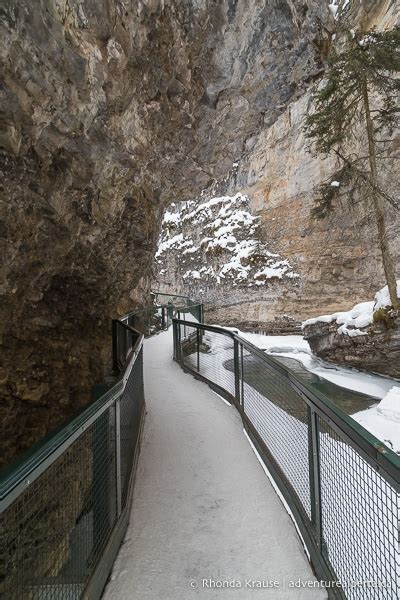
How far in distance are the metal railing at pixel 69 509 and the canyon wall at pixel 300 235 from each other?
19.2m

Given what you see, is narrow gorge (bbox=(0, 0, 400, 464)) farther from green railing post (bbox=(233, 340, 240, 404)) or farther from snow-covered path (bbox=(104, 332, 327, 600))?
green railing post (bbox=(233, 340, 240, 404))

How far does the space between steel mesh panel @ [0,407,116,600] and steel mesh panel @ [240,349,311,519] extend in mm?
1648

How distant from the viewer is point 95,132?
4426 millimetres

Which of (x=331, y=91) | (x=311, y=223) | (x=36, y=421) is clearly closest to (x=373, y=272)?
(x=311, y=223)

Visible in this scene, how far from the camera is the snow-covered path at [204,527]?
2.22 m

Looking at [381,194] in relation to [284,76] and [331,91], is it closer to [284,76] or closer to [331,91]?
[331,91]

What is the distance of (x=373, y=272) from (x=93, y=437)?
21.7 meters

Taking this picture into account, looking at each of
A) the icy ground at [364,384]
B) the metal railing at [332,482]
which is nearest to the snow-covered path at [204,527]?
the metal railing at [332,482]

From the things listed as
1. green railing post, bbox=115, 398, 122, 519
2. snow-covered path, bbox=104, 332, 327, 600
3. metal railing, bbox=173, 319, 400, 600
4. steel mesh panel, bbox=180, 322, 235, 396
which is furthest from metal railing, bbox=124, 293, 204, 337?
green railing post, bbox=115, 398, 122, 519

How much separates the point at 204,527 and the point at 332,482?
131 centimetres

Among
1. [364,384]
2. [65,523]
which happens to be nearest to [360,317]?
[364,384]

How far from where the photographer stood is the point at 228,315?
26.2 m

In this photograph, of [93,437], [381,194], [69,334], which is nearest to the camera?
[93,437]

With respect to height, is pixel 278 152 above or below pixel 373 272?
above
